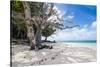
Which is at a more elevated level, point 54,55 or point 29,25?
point 29,25

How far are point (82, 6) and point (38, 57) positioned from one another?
0.90 meters

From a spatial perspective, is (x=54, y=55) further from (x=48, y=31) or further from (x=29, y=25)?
(x=29, y=25)

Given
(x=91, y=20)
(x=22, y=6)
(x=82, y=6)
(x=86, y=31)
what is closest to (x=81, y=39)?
(x=86, y=31)

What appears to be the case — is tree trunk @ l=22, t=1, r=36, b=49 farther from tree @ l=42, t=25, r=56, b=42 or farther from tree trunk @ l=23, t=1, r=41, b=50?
tree @ l=42, t=25, r=56, b=42

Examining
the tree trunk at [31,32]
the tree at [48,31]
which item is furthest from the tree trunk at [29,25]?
the tree at [48,31]

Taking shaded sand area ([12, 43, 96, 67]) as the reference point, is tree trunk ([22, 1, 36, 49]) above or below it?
above

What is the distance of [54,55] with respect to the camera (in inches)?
86.0

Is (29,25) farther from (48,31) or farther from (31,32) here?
(48,31)

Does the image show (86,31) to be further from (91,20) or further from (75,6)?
(75,6)

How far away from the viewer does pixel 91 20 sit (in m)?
2.34

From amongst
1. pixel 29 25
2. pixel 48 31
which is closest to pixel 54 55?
pixel 48 31

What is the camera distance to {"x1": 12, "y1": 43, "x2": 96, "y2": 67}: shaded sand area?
2045mm

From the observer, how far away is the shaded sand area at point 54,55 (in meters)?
2.05

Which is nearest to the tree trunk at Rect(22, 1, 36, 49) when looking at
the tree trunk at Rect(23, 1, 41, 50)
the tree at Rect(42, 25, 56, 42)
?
the tree trunk at Rect(23, 1, 41, 50)
